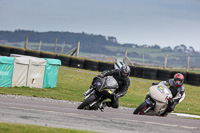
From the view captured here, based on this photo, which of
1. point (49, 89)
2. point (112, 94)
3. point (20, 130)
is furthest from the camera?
point (49, 89)

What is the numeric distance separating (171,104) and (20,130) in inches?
235

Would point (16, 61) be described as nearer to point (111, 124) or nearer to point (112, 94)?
point (112, 94)

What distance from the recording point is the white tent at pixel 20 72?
19.2 metres

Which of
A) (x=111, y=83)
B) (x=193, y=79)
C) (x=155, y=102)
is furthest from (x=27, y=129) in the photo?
(x=193, y=79)

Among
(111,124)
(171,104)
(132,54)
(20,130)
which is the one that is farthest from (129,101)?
(132,54)

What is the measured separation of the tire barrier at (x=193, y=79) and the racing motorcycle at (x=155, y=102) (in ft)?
65.2

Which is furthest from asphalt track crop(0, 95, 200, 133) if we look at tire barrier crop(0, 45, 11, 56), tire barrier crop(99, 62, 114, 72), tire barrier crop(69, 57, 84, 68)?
tire barrier crop(0, 45, 11, 56)

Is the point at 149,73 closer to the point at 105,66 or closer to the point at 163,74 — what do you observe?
the point at 163,74

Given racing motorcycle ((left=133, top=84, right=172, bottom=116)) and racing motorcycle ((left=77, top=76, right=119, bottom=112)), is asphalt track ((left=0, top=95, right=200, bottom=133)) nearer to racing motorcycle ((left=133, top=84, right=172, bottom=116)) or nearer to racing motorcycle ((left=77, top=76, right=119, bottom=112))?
racing motorcycle ((left=77, top=76, right=119, bottom=112))

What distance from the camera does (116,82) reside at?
11117 millimetres

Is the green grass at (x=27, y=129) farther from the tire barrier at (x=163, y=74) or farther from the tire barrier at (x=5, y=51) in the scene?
the tire barrier at (x=5, y=51)

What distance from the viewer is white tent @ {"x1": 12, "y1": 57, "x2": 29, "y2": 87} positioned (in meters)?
19.2

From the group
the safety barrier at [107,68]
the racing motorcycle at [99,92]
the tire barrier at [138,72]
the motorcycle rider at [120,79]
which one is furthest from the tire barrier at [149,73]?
the racing motorcycle at [99,92]

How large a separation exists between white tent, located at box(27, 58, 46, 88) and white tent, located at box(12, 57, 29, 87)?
261mm
